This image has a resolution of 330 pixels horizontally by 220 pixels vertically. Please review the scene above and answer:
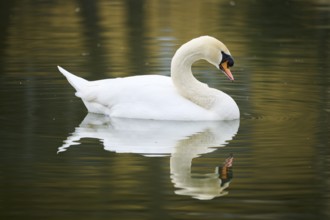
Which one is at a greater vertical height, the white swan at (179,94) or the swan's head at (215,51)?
the swan's head at (215,51)

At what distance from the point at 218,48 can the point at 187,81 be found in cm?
46

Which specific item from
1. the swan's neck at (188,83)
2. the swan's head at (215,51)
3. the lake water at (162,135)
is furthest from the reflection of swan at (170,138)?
the swan's head at (215,51)

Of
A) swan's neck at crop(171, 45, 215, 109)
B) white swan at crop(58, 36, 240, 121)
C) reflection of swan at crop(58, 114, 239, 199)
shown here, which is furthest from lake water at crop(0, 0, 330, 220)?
swan's neck at crop(171, 45, 215, 109)

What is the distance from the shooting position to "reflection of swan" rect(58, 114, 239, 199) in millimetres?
8375

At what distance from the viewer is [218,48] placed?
10883 mm

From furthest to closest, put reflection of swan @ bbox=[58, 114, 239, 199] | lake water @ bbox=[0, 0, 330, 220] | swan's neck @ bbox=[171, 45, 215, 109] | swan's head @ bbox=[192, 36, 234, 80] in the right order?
1. swan's neck @ bbox=[171, 45, 215, 109]
2. swan's head @ bbox=[192, 36, 234, 80]
3. reflection of swan @ bbox=[58, 114, 239, 199]
4. lake water @ bbox=[0, 0, 330, 220]

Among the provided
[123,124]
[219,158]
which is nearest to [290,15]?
[123,124]

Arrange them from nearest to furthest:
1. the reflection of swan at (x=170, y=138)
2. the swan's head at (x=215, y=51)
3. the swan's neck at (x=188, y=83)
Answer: the reflection of swan at (x=170, y=138)
the swan's head at (x=215, y=51)
the swan's neck at (x=188, y=83)

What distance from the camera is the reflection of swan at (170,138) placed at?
838 centimetres

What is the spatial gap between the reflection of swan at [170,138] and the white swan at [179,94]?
9 centimetres

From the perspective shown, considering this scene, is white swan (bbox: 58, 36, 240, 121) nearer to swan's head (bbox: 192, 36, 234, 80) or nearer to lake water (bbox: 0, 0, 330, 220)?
swan's head (bbox: 192, 36, 234, 80)

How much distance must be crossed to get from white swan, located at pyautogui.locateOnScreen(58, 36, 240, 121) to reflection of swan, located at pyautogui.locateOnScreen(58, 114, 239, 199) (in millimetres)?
95

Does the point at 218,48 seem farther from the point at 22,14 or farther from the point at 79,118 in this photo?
the point at 22,14

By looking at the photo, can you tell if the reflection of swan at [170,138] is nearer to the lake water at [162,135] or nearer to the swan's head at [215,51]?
the lake water at [162,135]
